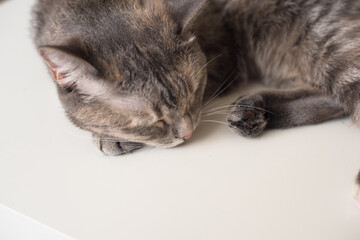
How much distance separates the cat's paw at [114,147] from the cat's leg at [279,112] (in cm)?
33

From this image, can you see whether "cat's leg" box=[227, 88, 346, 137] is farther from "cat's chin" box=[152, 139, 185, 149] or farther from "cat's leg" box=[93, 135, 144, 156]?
"cat's leg" box=[93, 135, 144, 156]

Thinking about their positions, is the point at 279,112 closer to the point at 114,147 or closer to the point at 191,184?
the point at 191,184

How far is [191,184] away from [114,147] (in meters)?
0.28

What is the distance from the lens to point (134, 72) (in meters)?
0.98

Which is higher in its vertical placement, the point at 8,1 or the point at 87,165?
the point at 8,1

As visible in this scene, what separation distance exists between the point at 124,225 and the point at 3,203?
378mm

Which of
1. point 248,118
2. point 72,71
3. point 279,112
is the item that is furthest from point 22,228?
point 279,112

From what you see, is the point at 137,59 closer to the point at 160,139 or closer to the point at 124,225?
the point at 160,139

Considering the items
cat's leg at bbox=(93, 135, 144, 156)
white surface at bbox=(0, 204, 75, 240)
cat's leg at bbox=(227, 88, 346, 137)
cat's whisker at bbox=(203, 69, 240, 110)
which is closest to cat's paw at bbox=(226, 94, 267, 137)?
cat's leg at bbox=(227, 88, 346, 137)

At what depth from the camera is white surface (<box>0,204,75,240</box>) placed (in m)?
1.03

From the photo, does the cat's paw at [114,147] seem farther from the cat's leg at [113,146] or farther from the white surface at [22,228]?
the white surface at [22,228]

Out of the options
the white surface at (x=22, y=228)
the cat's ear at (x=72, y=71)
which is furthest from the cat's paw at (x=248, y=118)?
the white surface at (x=22, y=228)

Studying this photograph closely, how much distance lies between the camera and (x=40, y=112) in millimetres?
1376

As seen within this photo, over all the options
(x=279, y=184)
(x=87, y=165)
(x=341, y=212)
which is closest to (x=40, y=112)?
(x=87, y=165)
